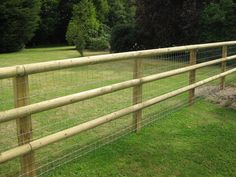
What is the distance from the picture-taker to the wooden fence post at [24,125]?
3260mm

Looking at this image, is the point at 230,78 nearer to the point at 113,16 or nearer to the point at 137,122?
the point at 137,122

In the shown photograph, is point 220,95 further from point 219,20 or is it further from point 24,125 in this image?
point 219,20

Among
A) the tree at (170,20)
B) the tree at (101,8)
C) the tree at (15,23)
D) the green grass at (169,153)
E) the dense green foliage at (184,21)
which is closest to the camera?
the green grass at (169,153)

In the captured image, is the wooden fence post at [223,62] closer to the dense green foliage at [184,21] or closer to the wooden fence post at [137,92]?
the wooden fence post at [137,92]

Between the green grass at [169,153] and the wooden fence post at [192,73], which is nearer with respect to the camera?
the green grass at [169,153]

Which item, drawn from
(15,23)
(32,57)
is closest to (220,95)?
(32,57)

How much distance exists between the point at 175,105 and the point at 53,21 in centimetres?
2748

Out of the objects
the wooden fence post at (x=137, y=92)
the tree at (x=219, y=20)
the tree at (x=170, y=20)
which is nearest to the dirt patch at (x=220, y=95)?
the wooden fence post at (x=137, y=92)

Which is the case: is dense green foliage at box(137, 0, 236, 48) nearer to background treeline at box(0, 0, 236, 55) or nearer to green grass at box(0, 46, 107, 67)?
background treeline at box(0, 0, 236, 55)

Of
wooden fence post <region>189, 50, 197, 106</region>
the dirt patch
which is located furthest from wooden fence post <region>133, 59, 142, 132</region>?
the dirt patch

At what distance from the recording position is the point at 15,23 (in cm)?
2405

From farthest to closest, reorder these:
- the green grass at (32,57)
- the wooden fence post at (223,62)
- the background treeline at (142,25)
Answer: the green grass at (32,57), the background treeline at (142,25), the wooden fence post at (223,62)

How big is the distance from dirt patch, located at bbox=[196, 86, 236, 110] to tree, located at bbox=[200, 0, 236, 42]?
6.26 m

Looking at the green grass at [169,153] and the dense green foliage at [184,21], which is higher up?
the dense green foliage at [184,21]
